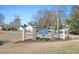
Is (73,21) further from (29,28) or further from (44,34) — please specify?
(29,28)

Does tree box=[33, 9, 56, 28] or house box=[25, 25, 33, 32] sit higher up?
tree box=[33, 9, 56, 28]

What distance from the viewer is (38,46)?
354 centimetres

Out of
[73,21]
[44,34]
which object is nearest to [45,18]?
[44,34]

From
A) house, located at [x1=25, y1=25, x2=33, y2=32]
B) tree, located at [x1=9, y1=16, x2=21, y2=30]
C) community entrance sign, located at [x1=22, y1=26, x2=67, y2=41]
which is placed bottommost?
community entrance sign, located at [x1=22, y1=26, x2=67, y2=41]

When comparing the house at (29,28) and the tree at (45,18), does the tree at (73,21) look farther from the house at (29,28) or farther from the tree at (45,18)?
the house at (29,28)

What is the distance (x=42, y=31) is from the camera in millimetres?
3557

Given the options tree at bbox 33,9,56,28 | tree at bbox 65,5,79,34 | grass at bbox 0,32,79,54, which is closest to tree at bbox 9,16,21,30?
grass at bbox 0,32,79,54

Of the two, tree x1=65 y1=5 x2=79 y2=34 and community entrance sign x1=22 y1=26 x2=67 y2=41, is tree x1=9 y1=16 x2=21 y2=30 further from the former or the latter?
tree x1=65 y1=5 x2=79 y2=34

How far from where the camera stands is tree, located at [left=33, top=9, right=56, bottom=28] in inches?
139

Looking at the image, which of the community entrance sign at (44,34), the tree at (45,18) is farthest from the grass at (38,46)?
the tree at (45,18)

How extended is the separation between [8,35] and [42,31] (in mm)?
367

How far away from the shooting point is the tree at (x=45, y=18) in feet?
11.6

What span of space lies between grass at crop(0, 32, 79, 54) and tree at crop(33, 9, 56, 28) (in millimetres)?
194

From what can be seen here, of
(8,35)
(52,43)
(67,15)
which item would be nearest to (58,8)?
(67,15)
